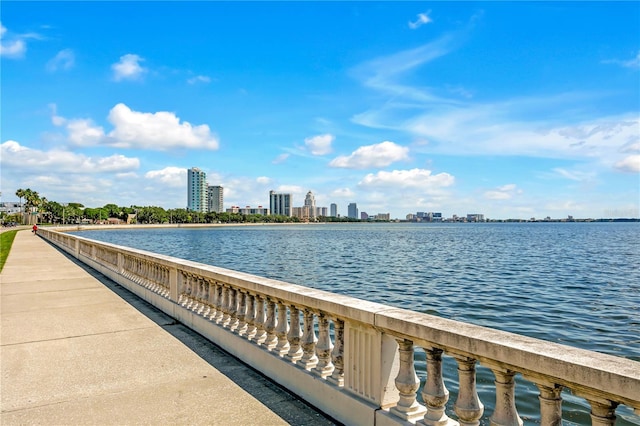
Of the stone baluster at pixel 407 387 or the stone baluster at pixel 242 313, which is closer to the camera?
the stone baluster at pixel 407 387

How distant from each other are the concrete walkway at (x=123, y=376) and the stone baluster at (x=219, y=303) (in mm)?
380

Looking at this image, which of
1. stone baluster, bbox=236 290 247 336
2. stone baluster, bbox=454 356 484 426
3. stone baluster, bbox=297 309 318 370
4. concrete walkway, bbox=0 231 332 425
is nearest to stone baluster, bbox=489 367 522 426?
stone baluster, bbox=454 356 484 426

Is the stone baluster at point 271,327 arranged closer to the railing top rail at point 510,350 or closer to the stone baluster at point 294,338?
the stone baluster at point 294,338

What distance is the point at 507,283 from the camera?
82.4 ft

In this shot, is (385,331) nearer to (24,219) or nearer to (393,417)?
(393,417)

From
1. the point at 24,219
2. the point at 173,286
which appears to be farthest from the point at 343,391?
the point at 24,219

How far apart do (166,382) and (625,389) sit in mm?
4568

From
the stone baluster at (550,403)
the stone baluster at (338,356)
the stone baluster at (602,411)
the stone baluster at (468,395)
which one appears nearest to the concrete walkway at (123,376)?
the stone baluster at (338,356)

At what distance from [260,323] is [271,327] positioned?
0.30 meters

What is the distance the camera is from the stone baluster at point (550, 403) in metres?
2.64

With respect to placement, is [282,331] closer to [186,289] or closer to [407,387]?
[407,387]

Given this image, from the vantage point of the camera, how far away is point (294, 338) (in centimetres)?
518

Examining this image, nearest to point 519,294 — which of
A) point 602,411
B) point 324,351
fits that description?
point 324,351

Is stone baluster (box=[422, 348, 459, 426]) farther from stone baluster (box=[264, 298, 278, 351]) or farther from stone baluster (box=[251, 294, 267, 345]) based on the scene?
stone baluster (box=[251, 294, 267, 345])
